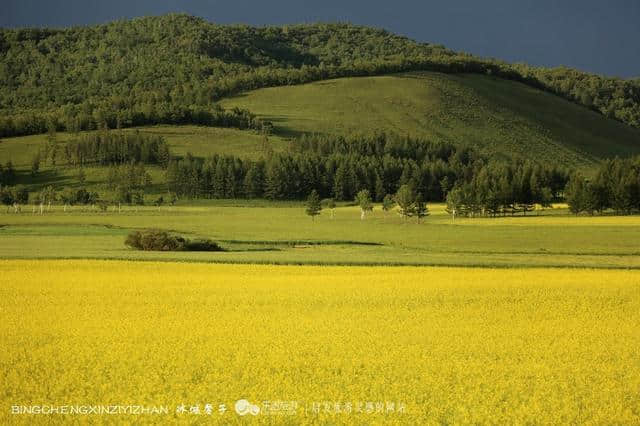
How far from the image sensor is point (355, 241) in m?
65.5

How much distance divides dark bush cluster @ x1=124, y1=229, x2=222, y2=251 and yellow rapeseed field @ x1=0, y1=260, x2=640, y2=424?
22.4m

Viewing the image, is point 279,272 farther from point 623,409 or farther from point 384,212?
point 384,212

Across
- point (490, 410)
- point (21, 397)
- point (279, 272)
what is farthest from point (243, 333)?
point (279, 272)

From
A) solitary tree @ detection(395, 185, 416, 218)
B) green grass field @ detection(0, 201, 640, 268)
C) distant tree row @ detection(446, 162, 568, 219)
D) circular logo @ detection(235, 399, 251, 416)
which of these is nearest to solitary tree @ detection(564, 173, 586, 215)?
green grass field @ detection(0, 201, 640, 268)

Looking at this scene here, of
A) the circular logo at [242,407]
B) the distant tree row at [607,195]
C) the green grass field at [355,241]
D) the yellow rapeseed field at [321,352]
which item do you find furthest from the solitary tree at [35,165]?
the circular logo at [242,407]

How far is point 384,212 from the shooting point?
12625 cm

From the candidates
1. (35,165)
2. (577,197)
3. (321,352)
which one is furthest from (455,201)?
(35,165)

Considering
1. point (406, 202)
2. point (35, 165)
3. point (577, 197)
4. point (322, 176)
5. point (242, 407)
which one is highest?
point (35, 165)

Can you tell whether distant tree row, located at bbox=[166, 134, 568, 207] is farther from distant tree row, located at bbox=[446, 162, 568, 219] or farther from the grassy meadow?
the grassy meadow

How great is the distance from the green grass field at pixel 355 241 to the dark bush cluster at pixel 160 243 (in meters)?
1.90

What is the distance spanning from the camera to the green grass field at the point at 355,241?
46.5 metres

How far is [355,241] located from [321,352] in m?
47.3

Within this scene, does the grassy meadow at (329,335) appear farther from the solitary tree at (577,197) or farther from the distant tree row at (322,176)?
the distant tree row at (322,176)

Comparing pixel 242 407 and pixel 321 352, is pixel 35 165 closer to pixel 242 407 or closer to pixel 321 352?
pixel 321 352
